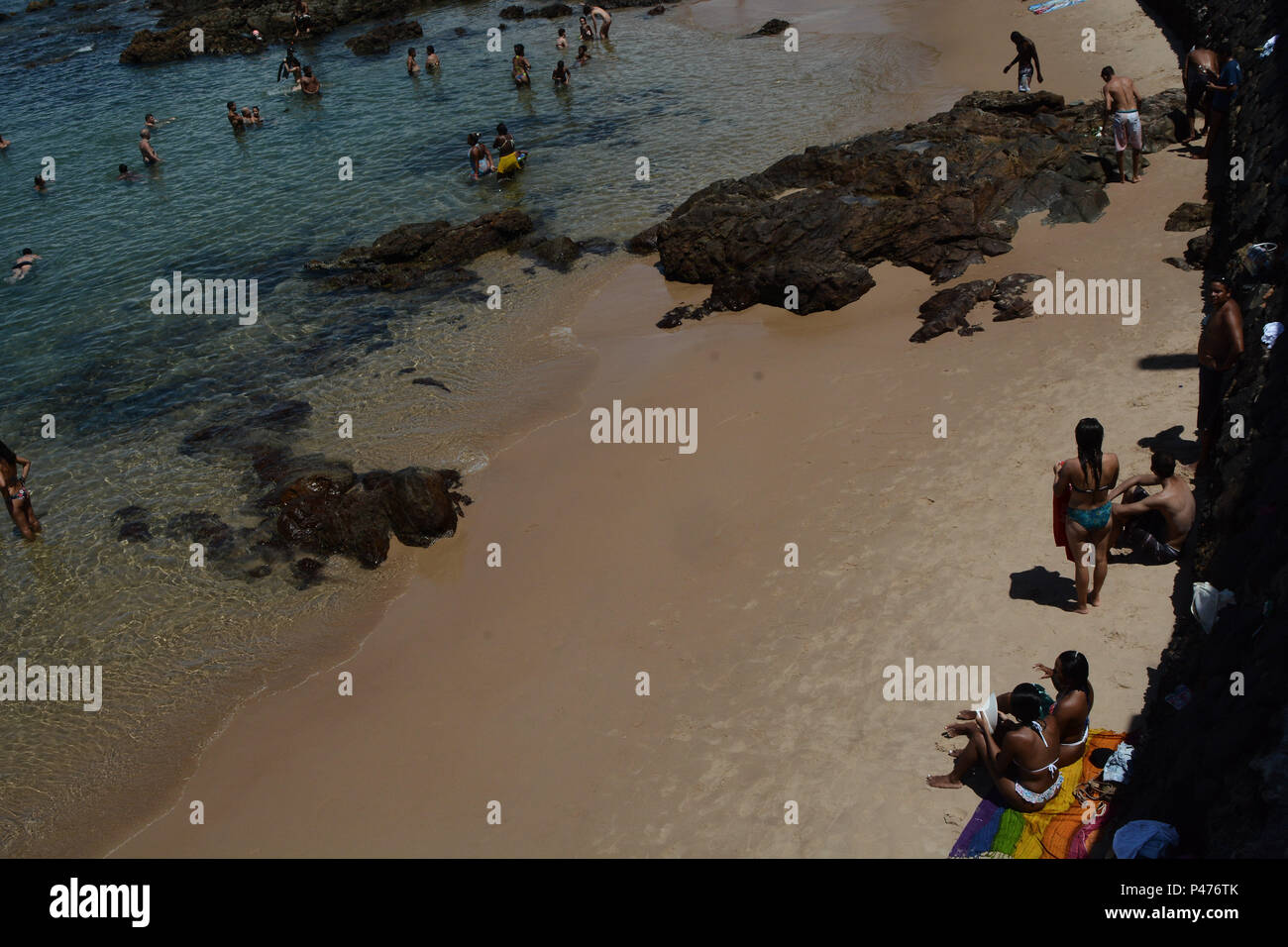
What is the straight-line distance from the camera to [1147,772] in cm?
664

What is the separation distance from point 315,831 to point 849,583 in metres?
5.07

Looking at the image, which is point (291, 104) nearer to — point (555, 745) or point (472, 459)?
point (472, 459)

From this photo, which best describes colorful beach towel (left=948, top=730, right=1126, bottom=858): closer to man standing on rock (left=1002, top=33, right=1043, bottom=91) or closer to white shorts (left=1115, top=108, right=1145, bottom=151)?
white shorts (left=1115, top=108, right=1145, bottom=151)

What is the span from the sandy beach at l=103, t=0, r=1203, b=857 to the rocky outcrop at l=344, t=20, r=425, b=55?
2805 centimetres

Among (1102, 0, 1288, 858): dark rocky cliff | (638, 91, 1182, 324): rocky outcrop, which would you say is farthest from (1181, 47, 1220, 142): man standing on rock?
(1102, 0, 1288, 858): dark rocky cliff

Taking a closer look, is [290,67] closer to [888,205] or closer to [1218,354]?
[888,205]

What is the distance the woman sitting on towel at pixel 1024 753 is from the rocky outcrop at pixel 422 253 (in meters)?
14.3

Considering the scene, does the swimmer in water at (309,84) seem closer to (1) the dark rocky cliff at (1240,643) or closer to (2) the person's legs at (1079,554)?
(1) the dark rocky cliff at (1240,643)

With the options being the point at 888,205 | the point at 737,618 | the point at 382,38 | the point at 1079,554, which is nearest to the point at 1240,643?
the point at 1079,554

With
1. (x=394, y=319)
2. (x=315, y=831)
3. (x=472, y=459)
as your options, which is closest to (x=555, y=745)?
(x=315, y=831)

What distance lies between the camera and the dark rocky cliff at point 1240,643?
16.9 ft

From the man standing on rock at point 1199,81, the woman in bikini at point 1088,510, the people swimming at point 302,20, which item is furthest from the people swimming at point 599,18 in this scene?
the woman in bikini at point 1088,510

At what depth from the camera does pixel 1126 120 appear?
16297mm

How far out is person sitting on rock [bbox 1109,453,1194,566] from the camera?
8.76 meters
